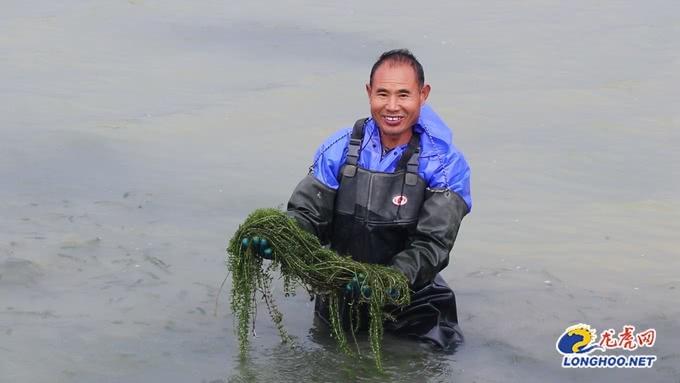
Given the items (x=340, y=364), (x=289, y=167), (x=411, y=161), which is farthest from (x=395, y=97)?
(x=289, y=167)

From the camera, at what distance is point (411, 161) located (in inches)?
235

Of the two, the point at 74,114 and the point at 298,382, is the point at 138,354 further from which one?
the point at 74,114

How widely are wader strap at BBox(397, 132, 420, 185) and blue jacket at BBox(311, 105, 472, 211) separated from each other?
0.08 feet

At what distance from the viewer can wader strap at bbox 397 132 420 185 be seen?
595cm

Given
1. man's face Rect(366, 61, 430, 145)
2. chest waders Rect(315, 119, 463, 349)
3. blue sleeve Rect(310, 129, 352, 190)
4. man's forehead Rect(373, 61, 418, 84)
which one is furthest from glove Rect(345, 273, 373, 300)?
man's forehead Rect(373, 61, 418, 84)

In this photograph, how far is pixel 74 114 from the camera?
9.83 meters

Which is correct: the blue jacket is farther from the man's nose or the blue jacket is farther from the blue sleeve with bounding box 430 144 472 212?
the man's nose

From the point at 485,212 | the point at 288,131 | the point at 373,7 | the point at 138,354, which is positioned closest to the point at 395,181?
the point at 138,354

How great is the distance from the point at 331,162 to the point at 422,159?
457 mm

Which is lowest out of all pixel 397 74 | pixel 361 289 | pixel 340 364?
pixel 340 364

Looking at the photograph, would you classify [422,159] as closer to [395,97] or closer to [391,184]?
[391,184]

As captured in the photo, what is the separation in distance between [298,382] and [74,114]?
4.71 meters

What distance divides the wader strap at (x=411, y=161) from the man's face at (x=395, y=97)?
0.09 metres

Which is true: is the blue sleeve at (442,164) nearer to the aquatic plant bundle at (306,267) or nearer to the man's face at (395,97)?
the man's face at (395,97)
